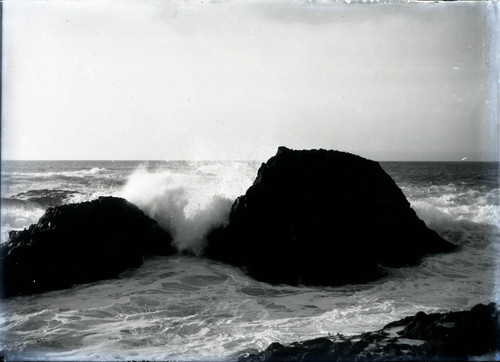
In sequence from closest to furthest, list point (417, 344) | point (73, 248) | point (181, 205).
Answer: point (417, 344)
point (73, 248)
point (181, 205)

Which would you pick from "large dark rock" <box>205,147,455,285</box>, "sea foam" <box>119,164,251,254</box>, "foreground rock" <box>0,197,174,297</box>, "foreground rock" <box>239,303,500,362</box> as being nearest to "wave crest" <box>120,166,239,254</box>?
"sea foam" <box>119,164,251,254</box>

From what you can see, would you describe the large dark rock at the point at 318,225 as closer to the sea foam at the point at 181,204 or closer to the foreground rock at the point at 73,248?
the sea foam at the point at 181,204

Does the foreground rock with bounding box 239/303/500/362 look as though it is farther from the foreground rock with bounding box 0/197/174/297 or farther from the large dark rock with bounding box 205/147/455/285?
the foreground rock with bounding box 0/197/174/297

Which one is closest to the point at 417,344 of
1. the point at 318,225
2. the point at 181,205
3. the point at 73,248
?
the point at 318,225

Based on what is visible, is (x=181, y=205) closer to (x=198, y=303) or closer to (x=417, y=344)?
(x=198, y=303)

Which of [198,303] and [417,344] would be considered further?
[198,303]

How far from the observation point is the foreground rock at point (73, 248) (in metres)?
7.30

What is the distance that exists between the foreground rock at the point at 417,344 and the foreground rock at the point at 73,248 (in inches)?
162

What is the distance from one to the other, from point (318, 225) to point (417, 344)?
3.90m

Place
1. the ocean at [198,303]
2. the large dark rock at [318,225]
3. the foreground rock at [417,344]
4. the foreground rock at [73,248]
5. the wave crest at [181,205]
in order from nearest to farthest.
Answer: the foreground rock at [417,344]
the ocean at [198,303]
the foreground rock at [73,248]
the large dark rock at [318,225]
the wave crest at [181,205]

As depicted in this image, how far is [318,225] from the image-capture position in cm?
827

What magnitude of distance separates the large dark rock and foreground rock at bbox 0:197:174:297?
1.75 m

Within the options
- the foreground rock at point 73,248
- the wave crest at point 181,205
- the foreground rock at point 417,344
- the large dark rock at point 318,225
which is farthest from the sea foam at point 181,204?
the foreground rock at point 417,344

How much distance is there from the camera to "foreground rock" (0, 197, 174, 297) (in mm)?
7297
